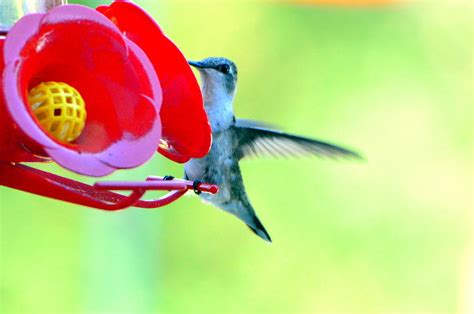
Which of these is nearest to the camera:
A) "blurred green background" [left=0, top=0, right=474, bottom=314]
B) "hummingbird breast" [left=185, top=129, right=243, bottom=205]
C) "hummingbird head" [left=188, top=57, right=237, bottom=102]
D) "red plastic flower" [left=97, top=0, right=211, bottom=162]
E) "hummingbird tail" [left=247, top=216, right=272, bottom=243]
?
"red plastic flower" [left=97, top=0, right=211, bottom=162]

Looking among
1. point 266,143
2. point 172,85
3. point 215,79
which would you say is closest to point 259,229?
point 266,143

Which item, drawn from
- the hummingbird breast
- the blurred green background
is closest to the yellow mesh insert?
the hummingbird breast

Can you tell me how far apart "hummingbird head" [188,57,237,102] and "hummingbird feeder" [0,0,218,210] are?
879 mm

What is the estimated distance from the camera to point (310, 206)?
5090 millimetres

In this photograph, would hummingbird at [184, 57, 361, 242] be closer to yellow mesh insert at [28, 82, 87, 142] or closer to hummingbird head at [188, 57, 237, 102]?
hummingbird head at [188, 57, 237, 102]

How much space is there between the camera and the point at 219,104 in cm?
295

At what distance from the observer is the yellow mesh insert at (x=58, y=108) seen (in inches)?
70.9

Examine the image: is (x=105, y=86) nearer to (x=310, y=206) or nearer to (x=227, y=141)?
(x=227, y=141)

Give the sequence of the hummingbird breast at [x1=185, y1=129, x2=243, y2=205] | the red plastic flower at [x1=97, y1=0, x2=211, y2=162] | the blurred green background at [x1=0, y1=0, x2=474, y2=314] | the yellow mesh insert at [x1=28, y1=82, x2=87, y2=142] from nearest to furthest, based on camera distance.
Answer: the yellow mesh insert at [x1=28, y1=82, x2=87, y2=142] → the red plastic flower at [x1=97, y1=0, x2=211, y2=162] → the hummingbird breast at [x1=185, y1=129, x2=243, y2=205] → the blurred green background at [x1=0, y1=0, x2=474, y2=314]

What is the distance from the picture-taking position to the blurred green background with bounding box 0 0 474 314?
4699mm

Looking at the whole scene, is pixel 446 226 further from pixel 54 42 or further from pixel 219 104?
pixel 54 42

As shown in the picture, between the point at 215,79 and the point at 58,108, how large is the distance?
4.13 feet

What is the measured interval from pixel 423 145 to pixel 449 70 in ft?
1.86

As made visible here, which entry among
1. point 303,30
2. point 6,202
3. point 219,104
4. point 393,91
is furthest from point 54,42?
point 393,91
